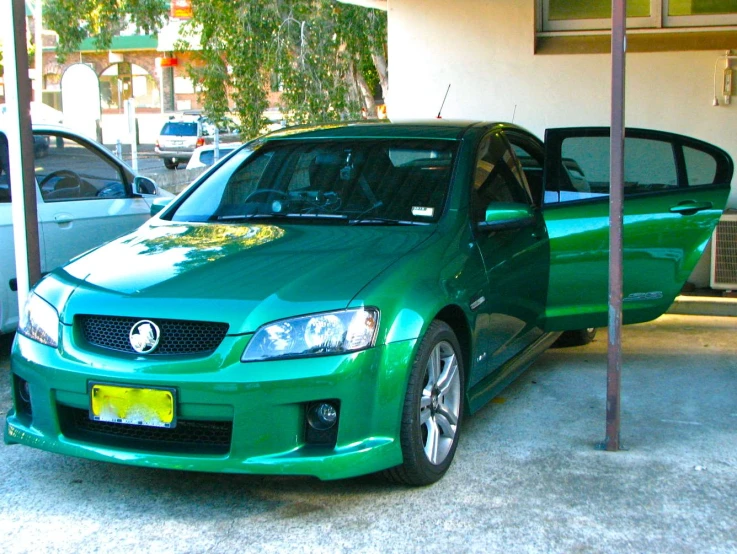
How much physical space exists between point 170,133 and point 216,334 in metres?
30.3

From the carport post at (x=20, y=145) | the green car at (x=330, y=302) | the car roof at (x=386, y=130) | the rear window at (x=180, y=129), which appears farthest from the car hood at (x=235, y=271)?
the rear window at (x=180, y=129)

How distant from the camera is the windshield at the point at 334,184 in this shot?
4.88 meters

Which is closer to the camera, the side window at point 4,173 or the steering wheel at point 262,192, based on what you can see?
the steering wheel at point 262,192

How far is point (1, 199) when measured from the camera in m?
6.33

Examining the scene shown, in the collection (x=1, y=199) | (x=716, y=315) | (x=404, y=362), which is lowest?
(x=716, y=315)

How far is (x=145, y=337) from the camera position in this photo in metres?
3.88

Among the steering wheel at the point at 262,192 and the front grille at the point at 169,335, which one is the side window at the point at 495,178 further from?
the front grille at the point at 169,335

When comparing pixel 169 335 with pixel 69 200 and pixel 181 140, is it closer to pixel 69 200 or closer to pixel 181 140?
pixel 69 200

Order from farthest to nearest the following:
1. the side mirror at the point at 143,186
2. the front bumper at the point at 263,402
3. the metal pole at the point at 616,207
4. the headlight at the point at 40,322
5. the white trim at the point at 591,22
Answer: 1. the white trim at the point at 591,22
2. the side mirror at the point at 143,186
3. the metal pole at the point at 616,207
4. the headlight at the point at 40,322
5. the front bumper at the point at 263,402

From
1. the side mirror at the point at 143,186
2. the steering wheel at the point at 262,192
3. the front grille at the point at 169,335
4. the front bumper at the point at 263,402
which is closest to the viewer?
the front bumper at the point at 263,402

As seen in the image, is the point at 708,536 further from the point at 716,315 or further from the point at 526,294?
the point at 716,315

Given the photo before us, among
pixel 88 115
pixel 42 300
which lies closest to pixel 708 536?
pixel 42 300

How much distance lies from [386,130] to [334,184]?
1.72 ft

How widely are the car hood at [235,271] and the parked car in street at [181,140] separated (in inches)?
1093
